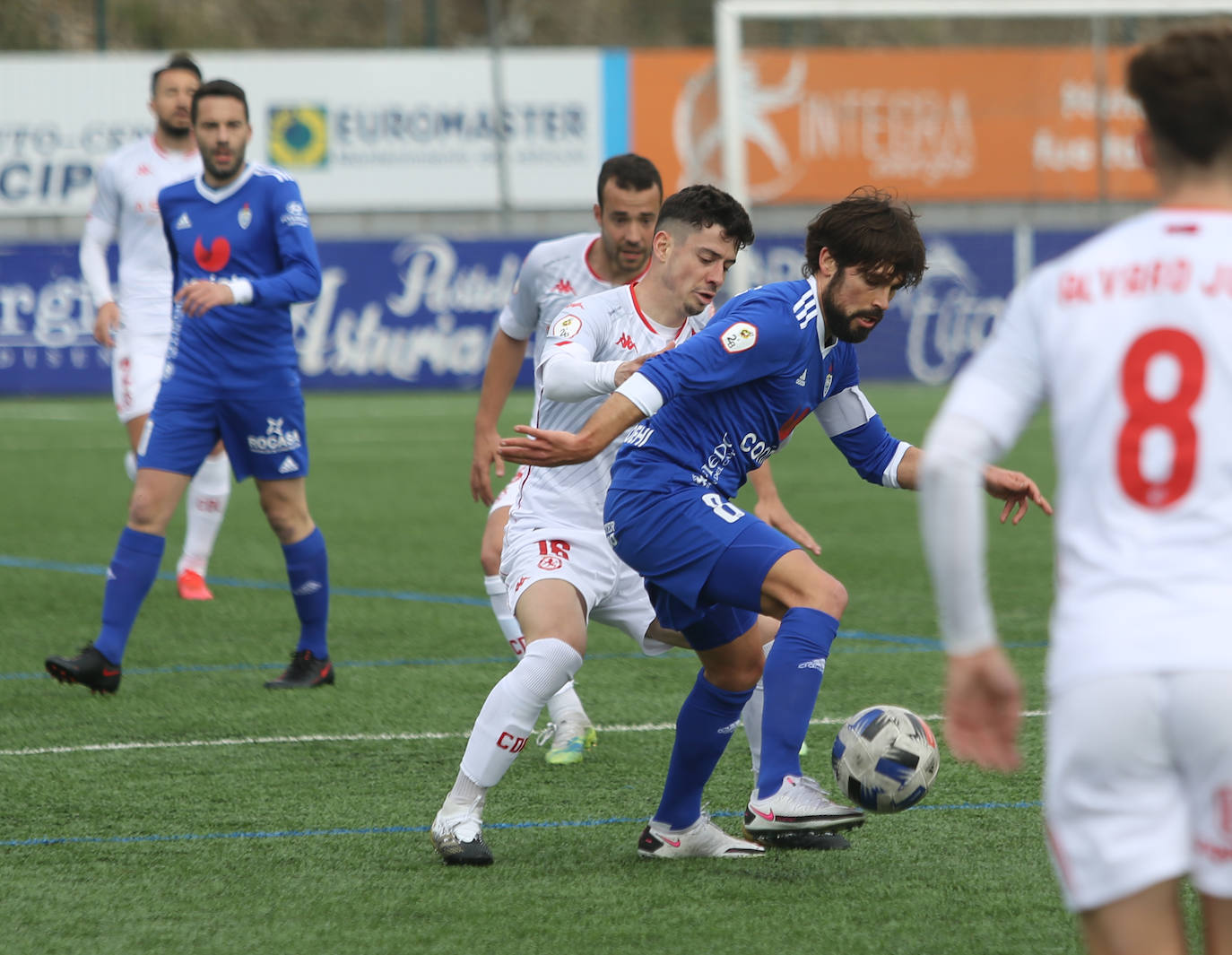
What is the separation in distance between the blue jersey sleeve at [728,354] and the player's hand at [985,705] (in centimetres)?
147

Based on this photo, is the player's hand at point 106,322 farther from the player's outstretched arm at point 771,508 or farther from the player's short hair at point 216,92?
the player's outstretched arm at point 771,508

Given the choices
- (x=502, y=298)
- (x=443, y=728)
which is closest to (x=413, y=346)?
(x=502, y=298)

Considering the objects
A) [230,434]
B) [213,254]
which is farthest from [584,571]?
[213,254]

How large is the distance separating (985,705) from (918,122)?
76.4ft

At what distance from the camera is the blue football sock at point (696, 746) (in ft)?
13.7

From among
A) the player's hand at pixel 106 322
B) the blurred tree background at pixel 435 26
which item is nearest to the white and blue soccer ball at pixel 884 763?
the player's hand at pixel 106 322

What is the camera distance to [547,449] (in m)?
3.63

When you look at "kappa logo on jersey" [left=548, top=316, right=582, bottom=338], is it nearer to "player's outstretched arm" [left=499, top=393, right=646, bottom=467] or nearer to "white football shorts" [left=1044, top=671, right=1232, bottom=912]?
"player's outstretched arm" [left=499, top=393, right=646, bottom=467]

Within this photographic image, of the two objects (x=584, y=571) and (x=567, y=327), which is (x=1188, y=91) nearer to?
(x=567, y=327)

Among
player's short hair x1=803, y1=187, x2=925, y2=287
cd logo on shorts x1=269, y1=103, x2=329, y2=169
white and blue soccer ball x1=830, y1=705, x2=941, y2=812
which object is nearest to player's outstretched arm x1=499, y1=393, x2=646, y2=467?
player's short hair x1=803, y1=187, x2=925, y2=287

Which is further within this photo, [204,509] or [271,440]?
[204,509]

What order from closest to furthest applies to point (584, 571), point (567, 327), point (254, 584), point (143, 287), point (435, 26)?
point (567, 327), point (584, 571), point (143, 287), point (254, 584), point (435, 26)

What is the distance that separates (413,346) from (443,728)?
15681mm

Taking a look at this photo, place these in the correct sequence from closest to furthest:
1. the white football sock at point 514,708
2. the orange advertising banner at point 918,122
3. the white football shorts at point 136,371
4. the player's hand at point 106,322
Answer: the white football sock at point 514,708, the player's hand at point 106,322, the white football shorts at point 136,371, the orange advertising banner at point 918,122
